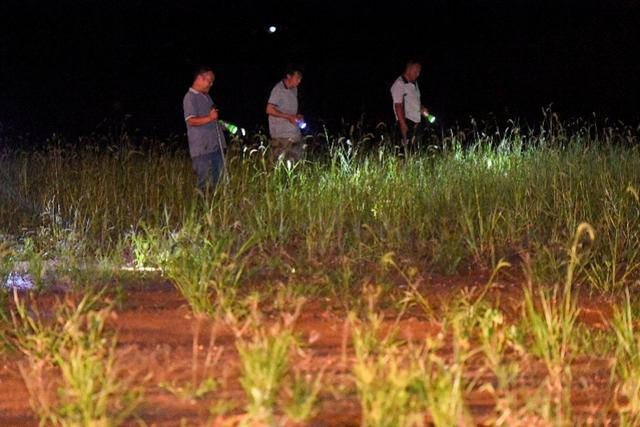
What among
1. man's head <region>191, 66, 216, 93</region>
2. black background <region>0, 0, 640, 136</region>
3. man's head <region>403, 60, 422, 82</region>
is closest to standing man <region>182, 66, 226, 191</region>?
man's head <region>191, 66, 216, 93</region>

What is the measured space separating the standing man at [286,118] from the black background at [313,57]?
33.9 feet

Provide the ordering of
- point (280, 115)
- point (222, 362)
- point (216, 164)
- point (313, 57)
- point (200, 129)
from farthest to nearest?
point (313, 57), point (280, 115), point (216, 164), point (200, 129), point (222, 362)

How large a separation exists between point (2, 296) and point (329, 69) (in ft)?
70.6

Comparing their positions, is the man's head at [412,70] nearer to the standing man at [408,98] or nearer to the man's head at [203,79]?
the standing man at [408,98]

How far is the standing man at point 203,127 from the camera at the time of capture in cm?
965

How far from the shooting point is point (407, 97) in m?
12.1

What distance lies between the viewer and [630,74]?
2431 cm

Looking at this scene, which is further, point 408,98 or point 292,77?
point 408,98

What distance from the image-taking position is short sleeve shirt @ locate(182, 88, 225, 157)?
9672 millimetres

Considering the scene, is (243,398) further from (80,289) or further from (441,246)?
(441,246)

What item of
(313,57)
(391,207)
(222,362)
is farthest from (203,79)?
(313,57)

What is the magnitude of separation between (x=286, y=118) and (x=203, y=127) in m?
1.32

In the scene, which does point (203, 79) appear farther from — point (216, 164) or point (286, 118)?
point (286, 118)

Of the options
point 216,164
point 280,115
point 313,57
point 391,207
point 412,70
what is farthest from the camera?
point 313,57
